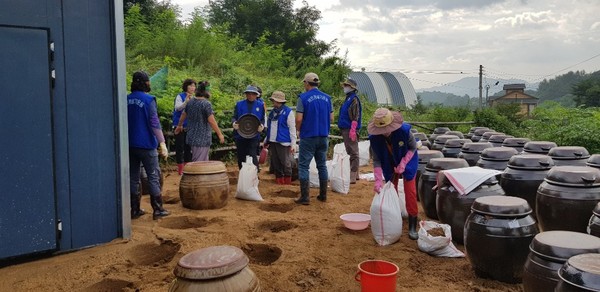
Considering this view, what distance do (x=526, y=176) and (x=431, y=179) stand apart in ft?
3.66

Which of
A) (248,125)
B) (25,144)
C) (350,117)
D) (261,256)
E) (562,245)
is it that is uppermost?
(350,117)

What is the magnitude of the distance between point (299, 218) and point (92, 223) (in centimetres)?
259

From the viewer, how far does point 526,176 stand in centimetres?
520

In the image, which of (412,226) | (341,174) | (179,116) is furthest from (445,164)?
(179,116)

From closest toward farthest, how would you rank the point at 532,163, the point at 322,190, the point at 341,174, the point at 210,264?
the point at 210,264, the point at 532,163, the point at 322,190, the point at 341,174

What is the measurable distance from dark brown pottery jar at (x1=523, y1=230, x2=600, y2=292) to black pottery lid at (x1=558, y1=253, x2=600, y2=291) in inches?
9.1

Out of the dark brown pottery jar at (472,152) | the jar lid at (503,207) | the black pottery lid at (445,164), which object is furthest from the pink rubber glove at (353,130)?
the jar lid at (503,207)

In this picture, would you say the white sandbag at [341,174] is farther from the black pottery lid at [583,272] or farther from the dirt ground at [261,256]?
the black pottery lid at [583,272]

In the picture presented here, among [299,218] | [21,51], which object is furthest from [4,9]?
[299,218]

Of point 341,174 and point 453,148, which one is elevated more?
point 453,148

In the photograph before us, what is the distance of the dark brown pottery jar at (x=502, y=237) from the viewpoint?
147 inches

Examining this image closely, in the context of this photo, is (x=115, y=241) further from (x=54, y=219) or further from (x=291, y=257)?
(x=291, y=257)

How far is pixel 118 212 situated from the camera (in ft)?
15.7

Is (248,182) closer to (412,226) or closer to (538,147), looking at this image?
(412,226)
